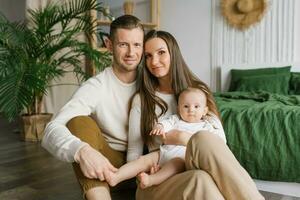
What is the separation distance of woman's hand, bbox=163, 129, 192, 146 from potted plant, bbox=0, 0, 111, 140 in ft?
5.96

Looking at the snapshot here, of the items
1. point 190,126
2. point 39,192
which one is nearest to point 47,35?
point 39,192

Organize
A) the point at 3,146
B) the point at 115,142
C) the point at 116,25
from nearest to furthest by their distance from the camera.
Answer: the point at 116,25 < the point at 115,142 < the point at 3,146

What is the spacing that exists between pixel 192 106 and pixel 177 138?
182 mm

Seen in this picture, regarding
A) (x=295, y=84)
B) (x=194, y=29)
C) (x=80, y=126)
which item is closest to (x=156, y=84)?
(x=80, y=126)

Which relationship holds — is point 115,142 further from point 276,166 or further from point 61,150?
point 276,166

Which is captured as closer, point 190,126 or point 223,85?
point 190,126

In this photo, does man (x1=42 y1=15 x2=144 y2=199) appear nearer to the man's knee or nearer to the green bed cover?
the man's knee

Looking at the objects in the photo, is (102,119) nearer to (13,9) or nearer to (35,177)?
(35,177)

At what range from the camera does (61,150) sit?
119cm

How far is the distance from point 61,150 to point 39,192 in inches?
35.9

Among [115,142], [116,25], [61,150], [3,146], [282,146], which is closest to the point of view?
[61,150]

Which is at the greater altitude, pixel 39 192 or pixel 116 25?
pixel 116 25

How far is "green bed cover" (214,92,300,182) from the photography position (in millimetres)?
1840

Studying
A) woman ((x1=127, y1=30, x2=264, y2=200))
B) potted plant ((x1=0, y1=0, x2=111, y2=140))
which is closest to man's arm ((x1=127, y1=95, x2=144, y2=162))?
woman ((x1=127, y1=30, x2=264, y2=200))
